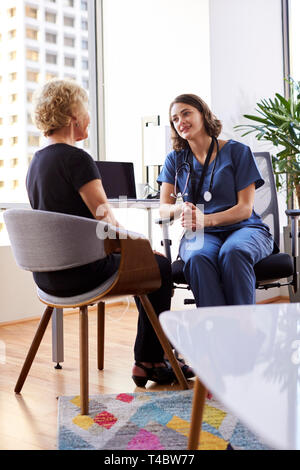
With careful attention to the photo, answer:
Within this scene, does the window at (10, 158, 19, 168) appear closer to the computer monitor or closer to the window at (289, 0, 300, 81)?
the computer monitor

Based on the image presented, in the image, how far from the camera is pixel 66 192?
2.08 m

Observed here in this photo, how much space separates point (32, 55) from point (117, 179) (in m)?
1.37

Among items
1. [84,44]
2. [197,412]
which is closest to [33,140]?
[84,44]

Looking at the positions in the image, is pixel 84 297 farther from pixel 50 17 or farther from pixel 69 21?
pixel 69 21

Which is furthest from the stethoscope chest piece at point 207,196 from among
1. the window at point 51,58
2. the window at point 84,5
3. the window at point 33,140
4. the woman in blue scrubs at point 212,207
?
the window at point 84,5

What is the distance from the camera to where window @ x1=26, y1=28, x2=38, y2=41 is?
4.11m

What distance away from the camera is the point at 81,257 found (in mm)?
2008

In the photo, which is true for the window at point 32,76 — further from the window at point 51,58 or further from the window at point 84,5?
the window at point 84,5
